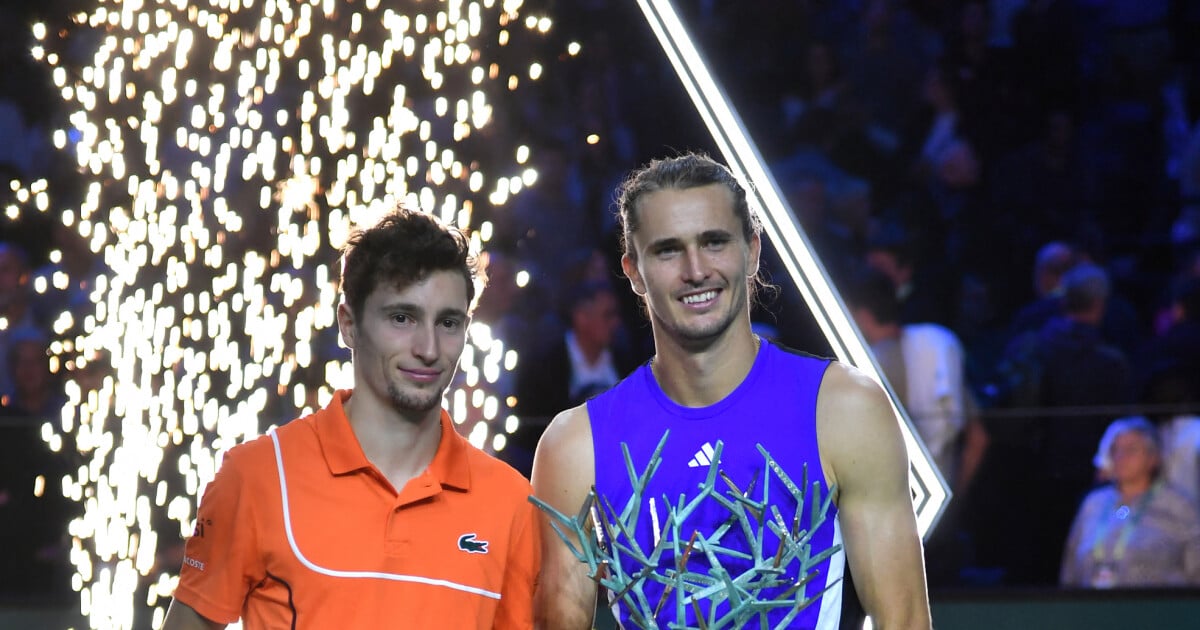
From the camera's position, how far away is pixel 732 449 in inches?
108

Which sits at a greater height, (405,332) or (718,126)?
(718,126)

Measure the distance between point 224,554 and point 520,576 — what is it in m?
0.53

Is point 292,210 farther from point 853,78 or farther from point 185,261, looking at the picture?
point 853,78

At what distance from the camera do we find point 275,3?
3.96 meters

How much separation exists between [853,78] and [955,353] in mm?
1761

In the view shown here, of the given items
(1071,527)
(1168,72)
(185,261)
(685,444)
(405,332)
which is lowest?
(1071,527)

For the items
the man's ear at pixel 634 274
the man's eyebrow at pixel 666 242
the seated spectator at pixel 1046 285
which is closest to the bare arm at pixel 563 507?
the man's ear at pixel 634 274

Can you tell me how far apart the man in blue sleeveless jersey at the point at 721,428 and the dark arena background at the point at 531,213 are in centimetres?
29

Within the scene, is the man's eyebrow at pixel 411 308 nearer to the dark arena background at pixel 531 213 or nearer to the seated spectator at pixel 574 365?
the dark arena background at pixel 531 213

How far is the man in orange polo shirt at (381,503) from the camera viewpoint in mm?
2557

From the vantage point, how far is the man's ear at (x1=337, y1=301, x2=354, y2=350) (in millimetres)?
2730

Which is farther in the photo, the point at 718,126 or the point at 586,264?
the point at 586,264

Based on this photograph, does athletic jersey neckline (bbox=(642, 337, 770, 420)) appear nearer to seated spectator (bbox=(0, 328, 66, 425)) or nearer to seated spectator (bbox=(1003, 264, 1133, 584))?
seated spectator (bbox=(1003, 264, 1133, 584))

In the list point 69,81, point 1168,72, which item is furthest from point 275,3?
point 1168,72
